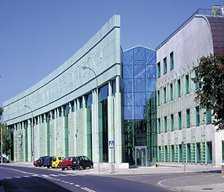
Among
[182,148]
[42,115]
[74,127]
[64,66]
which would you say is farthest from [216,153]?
[42,115]

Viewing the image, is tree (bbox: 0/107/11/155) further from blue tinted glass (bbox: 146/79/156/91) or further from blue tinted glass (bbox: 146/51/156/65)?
blue tinted glass (bbox: 146/51/156/65)

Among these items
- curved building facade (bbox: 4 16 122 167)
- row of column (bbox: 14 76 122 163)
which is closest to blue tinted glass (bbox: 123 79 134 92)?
curved building facade (bbox: 4 16 122 167)

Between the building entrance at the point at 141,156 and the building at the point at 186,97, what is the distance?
7.00 ft

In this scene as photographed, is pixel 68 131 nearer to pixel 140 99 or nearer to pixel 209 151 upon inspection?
pixel 140 99

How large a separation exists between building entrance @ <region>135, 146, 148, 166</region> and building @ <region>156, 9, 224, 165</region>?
213 cm

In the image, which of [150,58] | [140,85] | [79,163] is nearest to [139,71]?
[140,85]

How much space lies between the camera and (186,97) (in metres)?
52.4

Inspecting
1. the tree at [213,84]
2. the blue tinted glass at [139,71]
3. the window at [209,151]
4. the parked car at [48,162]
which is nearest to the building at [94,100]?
the blue tinted glass at [139,71]

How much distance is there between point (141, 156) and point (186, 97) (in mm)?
11754

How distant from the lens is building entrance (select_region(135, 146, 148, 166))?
60.4 meters

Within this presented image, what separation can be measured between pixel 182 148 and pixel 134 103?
9.50 m

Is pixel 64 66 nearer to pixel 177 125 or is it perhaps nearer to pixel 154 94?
pixel 154 94

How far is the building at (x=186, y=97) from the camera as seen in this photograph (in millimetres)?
45906

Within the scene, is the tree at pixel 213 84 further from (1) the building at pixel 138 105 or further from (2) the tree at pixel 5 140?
(2) the tree at pixel 5 140
